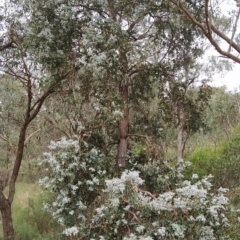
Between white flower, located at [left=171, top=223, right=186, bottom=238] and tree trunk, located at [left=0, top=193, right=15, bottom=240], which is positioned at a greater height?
tree trunk, located at [left=0, top=193, right=15, bottom=240]

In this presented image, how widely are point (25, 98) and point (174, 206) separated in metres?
5.10

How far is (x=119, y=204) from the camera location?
3820 mm

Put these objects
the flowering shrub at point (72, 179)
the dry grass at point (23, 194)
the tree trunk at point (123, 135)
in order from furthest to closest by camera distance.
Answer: the dry grass at point (23, 194) → the tree trunk at point (123, 135) → the flowering shrub at point (72, 179)

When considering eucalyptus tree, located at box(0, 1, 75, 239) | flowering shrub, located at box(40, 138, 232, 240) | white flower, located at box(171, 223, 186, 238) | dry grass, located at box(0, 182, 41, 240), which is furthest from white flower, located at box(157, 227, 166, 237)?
dry grass, located at box(0, 182, 41, 240)

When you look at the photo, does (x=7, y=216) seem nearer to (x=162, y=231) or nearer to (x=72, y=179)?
(x=72, y=179)

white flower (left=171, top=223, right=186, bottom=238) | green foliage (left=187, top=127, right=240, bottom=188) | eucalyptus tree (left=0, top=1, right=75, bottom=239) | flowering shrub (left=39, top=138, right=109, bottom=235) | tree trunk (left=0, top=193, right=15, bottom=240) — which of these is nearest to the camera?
white flower (left=171, top=223, right=186, bottom=238)

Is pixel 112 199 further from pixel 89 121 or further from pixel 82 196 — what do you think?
pixel 89 121

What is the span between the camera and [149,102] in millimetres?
6246

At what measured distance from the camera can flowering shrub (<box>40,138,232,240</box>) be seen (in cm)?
373

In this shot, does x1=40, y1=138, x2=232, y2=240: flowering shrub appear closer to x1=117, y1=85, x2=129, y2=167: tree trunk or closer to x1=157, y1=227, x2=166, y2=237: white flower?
x1=157, y1=227, x2=166, y2=237: white flower

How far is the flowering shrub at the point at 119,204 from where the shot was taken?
12.2 feet

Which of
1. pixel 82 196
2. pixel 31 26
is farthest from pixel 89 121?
pixel 31 26

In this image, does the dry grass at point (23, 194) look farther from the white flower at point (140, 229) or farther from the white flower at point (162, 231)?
the white flower at point (162, 231)

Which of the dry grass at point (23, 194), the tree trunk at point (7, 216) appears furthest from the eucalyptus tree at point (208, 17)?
the dry grass at point (23, 194)
